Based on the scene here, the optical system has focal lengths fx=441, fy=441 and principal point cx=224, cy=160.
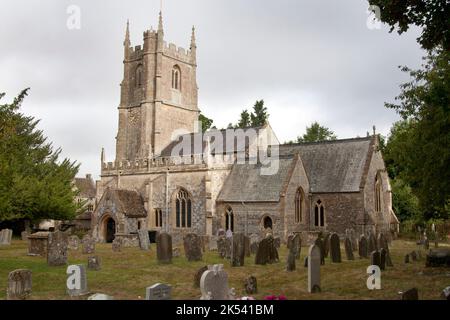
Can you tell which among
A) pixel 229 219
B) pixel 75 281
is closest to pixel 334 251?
pixel 75 281

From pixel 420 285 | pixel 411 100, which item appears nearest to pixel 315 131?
pixel 411 100

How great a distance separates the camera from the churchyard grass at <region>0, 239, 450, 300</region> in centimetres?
1135

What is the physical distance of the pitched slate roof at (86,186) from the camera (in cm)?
6669

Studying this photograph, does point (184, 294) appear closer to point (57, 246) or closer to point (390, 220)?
point (57, 246)

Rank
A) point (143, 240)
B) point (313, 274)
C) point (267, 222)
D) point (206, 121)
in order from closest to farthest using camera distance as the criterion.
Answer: point (313, 274) < point (143, 240) < point (267, 222) < point (206, 121)

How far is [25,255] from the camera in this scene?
810 inches

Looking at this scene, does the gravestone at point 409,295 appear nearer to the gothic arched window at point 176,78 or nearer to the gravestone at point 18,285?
the gravestone at point 18,285

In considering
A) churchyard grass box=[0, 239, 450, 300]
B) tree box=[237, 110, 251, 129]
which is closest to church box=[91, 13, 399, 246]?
churchyard grass box=[0, 239, 450, 300]

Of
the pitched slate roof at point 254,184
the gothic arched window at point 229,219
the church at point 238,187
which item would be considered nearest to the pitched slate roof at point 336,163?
the church at point 238,187

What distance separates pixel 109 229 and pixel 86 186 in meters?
40.2

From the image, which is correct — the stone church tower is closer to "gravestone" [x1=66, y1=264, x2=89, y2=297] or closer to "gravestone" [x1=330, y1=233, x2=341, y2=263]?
"gravestone" [x1=330, y1=233, x2=341, y2=263]

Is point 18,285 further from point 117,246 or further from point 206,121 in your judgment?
point 206,121

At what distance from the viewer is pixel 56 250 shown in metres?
16.9

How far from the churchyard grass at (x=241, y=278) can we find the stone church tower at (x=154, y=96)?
20.2 m
